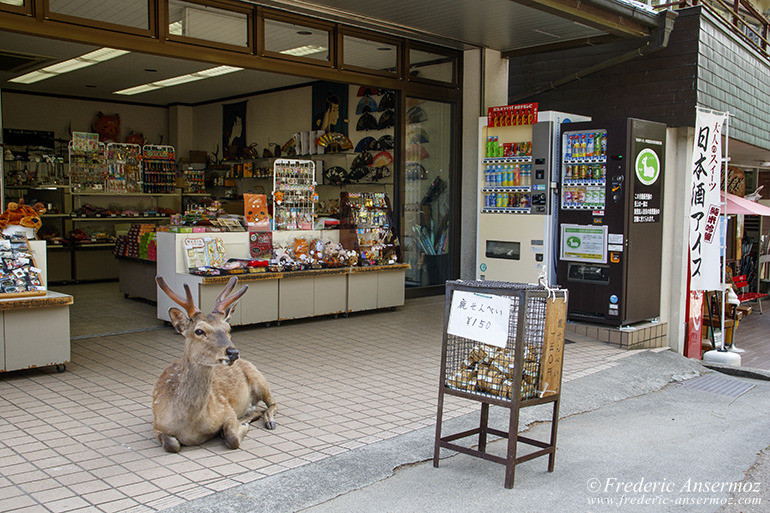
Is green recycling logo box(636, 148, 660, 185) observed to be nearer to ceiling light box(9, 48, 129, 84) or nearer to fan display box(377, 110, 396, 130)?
fan display box(377, 110, 396, 130)

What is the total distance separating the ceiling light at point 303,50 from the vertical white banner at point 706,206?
525cm

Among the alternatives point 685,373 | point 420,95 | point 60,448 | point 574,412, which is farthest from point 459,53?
point 60,448

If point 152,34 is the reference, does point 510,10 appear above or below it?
above

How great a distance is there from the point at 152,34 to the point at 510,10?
4487 mm

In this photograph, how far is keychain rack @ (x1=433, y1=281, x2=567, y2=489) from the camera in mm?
4172

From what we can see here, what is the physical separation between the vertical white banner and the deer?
22.6 feet

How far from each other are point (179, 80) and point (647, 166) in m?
10.2

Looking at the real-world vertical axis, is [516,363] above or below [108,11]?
below

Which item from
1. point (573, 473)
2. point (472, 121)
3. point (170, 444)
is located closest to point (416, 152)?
point (472, 121)

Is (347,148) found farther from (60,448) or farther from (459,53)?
(60,448)

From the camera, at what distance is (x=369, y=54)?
10289 mm

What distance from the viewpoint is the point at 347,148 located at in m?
13.2

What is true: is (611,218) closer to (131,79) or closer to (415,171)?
(415,171)

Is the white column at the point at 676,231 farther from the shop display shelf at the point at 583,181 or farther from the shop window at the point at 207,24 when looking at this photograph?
the shop window at the point at 207,24
